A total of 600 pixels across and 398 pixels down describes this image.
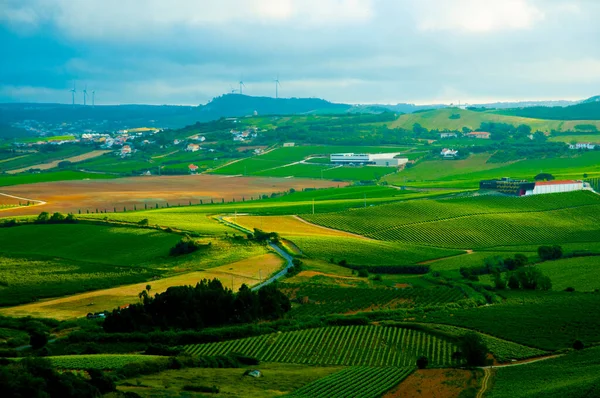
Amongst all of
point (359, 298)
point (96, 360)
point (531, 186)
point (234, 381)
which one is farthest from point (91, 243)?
point (531, 186)

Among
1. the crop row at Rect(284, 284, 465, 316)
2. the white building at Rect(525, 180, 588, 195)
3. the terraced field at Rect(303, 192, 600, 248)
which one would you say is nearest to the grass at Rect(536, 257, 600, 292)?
the crop row at Rect(284, 284, 465, 316)

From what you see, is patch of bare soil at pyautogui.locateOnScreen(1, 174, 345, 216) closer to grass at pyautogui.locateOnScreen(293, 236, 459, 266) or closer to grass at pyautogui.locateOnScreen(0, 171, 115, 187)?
grass at pyautogui.locateOnScreen(0, 171, 115, 187)

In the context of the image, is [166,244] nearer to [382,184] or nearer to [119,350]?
[119,350]

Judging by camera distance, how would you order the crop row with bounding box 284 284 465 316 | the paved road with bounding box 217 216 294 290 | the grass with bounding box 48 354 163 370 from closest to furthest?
the grass with bounding box 48 354 163 370, the crop row with bounding box 284 284 465 316, the paved road with bounding box 217 216 294 290

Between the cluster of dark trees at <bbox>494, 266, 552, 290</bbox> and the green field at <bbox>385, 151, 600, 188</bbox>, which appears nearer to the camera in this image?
the cluster of dark trees at <bbox>494, 266, 552, 290</bbox>

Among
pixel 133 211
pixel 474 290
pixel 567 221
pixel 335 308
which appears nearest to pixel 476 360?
pixel 335 308

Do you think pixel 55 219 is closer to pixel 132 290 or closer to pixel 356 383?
pixel 132 290

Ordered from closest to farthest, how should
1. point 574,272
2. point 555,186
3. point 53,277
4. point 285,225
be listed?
point 53,277 < point 574,272 < point 285,225 < point 555,186
